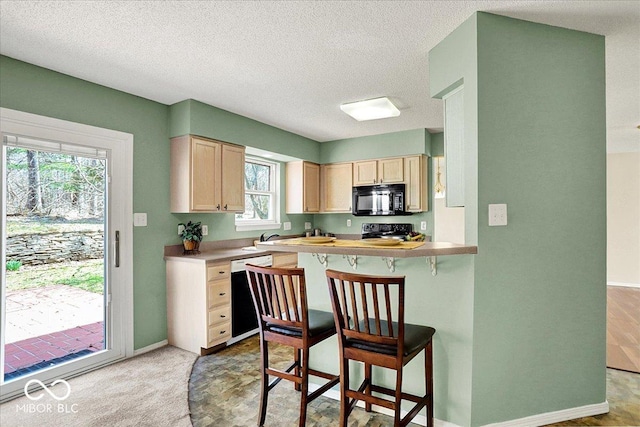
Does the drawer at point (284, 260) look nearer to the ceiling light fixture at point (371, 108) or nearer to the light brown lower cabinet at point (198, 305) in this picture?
the light brown lower cabinet at point (198, 305)

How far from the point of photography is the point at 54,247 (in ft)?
8.82

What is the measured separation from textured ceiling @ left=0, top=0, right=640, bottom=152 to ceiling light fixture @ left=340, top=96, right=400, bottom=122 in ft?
0.23

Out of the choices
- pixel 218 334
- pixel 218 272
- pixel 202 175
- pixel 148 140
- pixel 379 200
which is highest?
pixel 148 140

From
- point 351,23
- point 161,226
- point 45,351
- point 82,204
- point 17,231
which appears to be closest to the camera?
point 351,23

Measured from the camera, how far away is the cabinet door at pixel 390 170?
4652mm

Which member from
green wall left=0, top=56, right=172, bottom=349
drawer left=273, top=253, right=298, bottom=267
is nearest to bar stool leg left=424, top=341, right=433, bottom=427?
drawer left=273, top=253, right=298, bottom=267

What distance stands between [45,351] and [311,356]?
208 cm

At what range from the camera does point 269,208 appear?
5.00 metres

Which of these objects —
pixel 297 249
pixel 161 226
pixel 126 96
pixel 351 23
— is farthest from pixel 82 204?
pixel 351 23

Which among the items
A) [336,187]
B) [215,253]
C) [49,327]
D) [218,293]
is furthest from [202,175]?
[336,187]

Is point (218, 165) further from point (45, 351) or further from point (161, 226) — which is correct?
point (45, 351)

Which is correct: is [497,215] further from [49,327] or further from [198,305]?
[49,327]

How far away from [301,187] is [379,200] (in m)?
1.15

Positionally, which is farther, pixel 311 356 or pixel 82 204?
pixel 82 204
